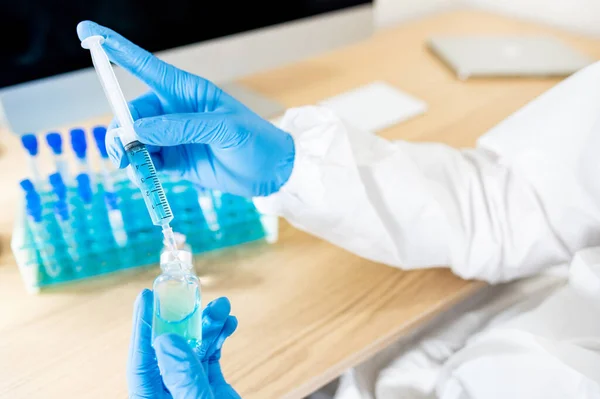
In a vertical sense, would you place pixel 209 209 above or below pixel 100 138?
below

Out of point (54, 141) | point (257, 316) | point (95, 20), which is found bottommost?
point (257, 316)

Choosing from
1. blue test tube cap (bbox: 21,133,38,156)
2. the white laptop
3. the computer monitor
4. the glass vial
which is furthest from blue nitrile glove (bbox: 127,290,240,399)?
the white laptop

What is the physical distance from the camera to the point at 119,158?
51cm

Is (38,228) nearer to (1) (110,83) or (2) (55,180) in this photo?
(2) (55,180)

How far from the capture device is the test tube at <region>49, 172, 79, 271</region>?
1.90 feet

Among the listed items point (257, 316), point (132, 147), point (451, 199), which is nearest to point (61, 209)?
point (132, 147)

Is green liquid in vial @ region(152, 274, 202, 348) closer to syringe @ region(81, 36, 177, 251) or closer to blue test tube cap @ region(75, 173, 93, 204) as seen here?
syringe @ region(81, 36, 177, 251)

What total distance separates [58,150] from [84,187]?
0.06m

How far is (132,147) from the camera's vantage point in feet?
1.67

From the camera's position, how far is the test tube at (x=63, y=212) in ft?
1.90

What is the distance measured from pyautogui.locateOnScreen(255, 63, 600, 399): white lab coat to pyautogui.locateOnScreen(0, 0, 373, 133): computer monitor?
255 mm

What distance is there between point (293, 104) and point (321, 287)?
0.43 meters

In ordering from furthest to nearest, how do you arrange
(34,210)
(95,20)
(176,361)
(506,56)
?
(506,56) < (95,20) < (34,210) < (176,361)

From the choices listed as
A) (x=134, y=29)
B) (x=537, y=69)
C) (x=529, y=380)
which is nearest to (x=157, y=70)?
(x=134, y=29)
